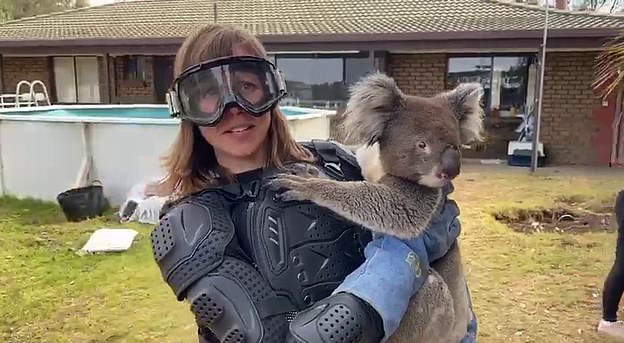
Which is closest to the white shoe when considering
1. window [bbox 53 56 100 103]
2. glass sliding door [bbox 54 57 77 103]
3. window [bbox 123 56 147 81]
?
window [bbox 123 56 147 81]

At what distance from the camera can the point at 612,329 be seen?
3596 millimetres

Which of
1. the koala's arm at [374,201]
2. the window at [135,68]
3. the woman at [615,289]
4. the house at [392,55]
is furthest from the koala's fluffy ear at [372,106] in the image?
the window at [135,68]

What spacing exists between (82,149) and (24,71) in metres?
8.41

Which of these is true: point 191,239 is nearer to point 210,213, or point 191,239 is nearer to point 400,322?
point 210,213

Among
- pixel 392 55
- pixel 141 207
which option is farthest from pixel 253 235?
pixel 392 55

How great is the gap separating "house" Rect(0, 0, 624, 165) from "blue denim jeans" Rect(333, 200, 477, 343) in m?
7.46

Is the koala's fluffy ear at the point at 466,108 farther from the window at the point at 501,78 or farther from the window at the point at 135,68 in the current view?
the window at the point at 135,68

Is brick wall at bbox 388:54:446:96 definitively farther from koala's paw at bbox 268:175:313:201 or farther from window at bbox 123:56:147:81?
koala's paw at bbox 268:175:313:201

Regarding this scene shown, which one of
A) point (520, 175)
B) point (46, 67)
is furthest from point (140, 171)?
point (46, 67)

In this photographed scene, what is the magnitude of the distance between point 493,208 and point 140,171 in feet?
13.6

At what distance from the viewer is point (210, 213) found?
1.36m

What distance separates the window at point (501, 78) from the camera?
1092 cm

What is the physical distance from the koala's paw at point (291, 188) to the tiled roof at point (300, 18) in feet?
26.8

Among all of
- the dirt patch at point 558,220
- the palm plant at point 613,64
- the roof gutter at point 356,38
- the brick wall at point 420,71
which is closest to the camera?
the palm plant at point 613,64
